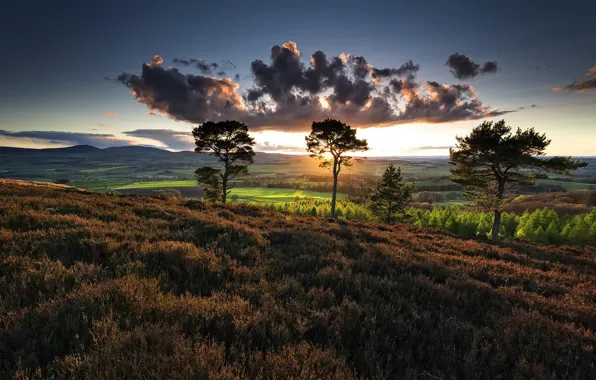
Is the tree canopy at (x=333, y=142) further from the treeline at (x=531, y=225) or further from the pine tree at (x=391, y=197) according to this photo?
the pine tree at (x=391, y=197)

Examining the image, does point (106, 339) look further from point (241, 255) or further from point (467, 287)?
point (467, 287)

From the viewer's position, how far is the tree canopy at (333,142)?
31.0m

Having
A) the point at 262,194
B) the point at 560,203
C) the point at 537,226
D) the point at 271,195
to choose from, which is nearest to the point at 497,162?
the point at 537,226

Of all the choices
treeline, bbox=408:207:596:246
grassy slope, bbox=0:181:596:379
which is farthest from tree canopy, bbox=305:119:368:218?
grassy slope, bbox=0:181:596:379

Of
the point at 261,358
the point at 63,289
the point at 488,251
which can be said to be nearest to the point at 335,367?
the point at 261,358

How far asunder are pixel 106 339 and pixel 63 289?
Answer: 174 centimetres

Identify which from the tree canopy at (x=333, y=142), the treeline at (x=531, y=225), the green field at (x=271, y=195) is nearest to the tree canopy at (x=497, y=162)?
the treeline at (x=531, y=225)

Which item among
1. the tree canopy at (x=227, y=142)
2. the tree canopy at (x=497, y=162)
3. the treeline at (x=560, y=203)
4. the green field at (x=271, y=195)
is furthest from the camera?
the green field at (x=271, y=195)

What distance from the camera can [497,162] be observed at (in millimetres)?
22156

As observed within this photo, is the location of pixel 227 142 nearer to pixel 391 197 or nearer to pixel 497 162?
pixel 391 197

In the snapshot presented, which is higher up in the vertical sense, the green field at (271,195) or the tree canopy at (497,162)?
the tree canopy at (497,162)

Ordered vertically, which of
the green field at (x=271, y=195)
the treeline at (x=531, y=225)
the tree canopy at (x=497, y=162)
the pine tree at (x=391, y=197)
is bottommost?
the green field at (x=271, y=195)

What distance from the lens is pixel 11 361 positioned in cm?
280

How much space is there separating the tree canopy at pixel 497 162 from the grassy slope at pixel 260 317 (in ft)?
58.2
